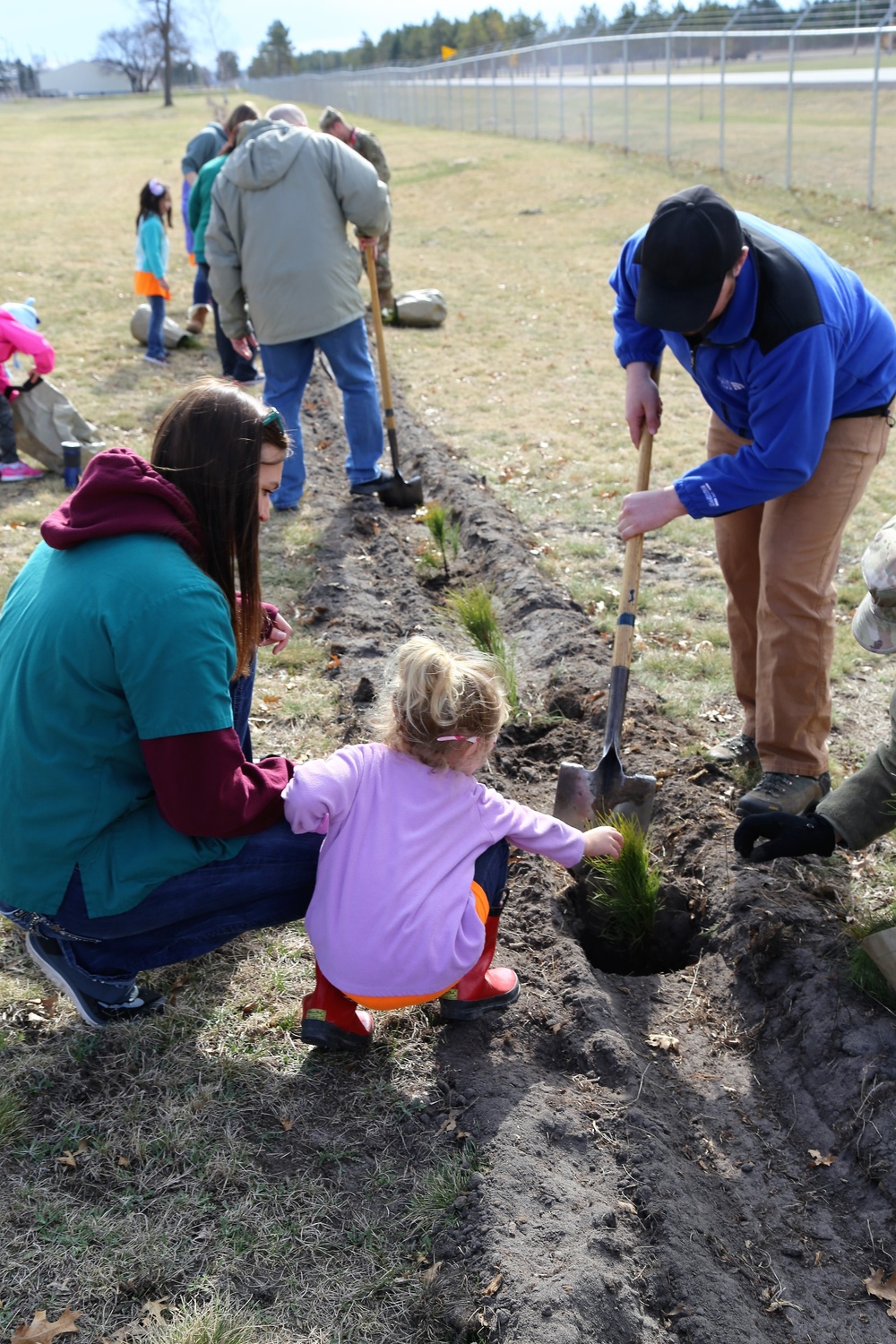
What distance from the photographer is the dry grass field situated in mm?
2305

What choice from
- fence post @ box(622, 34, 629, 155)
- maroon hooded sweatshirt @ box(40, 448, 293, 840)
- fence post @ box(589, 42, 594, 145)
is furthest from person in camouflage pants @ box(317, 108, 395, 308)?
fence post @ box(589, 42, 594, 145)

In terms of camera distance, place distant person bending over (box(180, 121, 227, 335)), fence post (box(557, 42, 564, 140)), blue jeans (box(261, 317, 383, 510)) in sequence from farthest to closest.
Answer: fence post (box(557, 42, 564, 140)), distant person bending over (box(180, 121, 227, 335)), blue jeans (box(261, 317, 383, 510))

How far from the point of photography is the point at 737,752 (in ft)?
14.0

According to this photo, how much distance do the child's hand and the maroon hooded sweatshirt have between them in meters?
1.00

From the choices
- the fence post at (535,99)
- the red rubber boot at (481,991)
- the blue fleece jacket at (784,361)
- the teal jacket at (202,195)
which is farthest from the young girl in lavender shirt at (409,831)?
the fence post at (535,99)

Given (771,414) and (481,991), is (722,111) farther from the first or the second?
(481,991)

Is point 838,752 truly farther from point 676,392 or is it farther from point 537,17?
point 537,17

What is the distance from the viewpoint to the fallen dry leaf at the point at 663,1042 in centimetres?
307

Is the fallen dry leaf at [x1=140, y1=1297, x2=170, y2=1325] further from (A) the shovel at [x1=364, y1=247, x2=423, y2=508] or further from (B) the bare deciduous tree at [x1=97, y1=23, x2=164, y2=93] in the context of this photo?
(B) the bare deciduous tree at [x1=97, y1=23, x2=164, y2=93]

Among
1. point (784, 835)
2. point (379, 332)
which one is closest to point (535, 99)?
point (379, 332)

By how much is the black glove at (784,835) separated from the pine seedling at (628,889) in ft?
1.03

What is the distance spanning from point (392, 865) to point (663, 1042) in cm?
106

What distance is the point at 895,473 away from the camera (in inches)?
282

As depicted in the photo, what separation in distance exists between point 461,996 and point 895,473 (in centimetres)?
561
